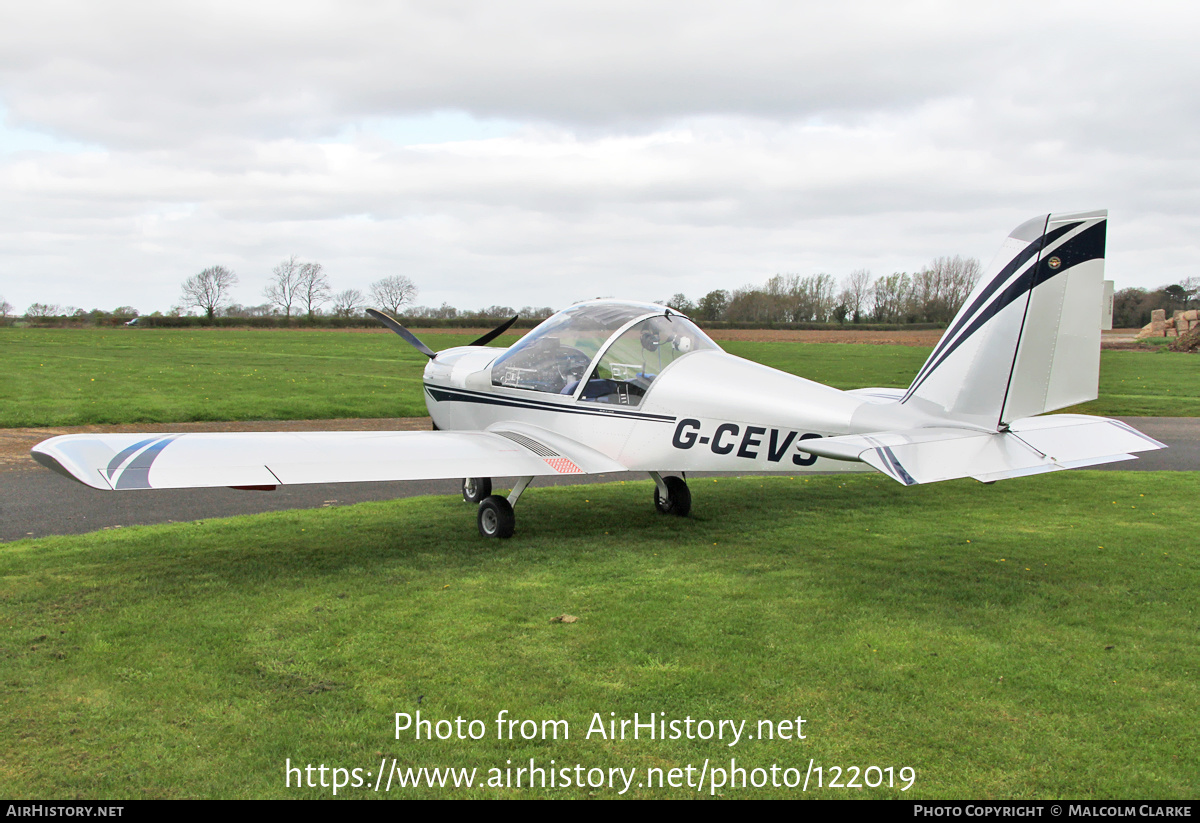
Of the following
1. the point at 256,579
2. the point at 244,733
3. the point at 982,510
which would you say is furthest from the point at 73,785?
the point at 982,510

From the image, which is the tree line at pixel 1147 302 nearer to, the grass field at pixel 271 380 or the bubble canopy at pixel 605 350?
the grass field at pixel 271 380

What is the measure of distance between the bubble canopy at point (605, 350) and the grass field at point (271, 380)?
10.1 meters

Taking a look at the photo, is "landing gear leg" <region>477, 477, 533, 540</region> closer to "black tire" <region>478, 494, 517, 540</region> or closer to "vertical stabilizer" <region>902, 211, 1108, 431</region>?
"black tire" <region>478, 494, 517, 540</region>

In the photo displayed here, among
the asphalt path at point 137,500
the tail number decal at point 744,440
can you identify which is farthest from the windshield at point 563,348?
the asphalt path at point 137,500

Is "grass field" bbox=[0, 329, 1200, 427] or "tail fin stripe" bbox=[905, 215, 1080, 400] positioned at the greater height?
"tail fin stripe" bbox=[905, 215, 1080, 400]

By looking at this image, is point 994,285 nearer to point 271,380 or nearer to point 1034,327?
point 1034,327

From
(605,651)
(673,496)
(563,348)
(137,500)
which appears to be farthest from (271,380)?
(605,651)

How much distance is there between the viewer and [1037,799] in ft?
10.8

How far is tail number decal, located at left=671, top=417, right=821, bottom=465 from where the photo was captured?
22.6 feet

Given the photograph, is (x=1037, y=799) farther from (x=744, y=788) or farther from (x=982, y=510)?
(x=982, y=510)

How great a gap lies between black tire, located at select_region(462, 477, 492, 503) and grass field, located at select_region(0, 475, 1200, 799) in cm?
108

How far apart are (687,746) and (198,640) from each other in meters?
3.03

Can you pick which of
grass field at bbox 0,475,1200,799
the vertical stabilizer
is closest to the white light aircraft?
the vertical stabilizer

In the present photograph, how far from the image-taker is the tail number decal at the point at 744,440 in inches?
271
